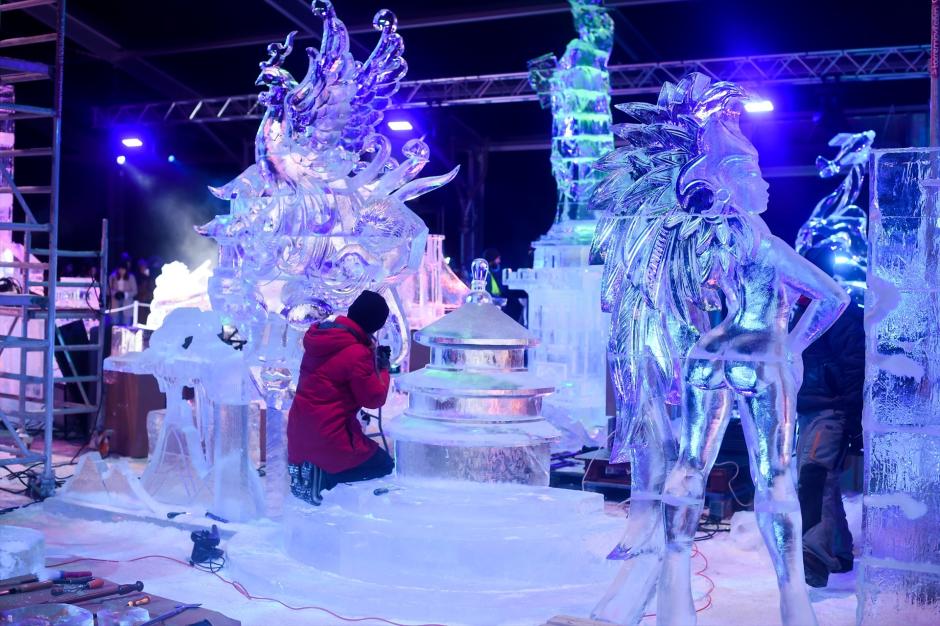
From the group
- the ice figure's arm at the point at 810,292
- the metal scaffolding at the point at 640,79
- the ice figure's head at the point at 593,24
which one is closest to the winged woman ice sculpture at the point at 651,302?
the ice figure's arm at the point at 810,292

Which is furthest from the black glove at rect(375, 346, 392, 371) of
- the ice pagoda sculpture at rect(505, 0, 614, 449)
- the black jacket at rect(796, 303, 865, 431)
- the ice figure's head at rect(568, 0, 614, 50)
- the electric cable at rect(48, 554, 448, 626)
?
the ice figure's head at rect(568, 0, 614, 50)

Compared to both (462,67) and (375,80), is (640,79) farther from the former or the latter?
(375,80)

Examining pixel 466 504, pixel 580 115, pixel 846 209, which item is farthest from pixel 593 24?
pixel 466 504

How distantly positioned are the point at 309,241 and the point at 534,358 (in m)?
4.02

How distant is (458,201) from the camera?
19594mm

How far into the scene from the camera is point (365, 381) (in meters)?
5.34

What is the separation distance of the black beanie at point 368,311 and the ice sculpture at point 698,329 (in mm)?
1578

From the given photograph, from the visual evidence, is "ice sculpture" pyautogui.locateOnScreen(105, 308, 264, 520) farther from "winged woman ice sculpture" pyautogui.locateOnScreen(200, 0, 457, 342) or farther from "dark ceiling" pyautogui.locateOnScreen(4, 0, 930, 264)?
"dark ceiling" pyautogui.locateOnScreen(4, 0, 930, 264)

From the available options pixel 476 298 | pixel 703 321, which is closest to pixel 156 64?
pixel 476 298

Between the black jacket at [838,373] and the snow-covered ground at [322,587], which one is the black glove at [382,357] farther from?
the black jacket at [838,373]

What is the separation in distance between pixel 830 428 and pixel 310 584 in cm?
265

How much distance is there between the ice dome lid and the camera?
17.4ft

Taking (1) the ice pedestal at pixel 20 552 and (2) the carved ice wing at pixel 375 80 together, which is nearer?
(1) the ice pedestal at pixel 20 552

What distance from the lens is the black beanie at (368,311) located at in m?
5.46
